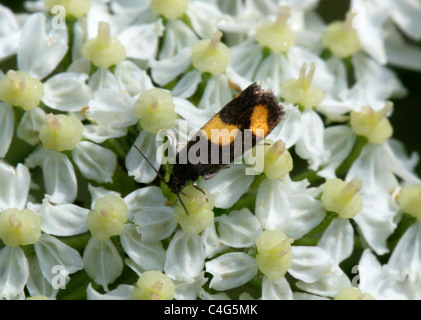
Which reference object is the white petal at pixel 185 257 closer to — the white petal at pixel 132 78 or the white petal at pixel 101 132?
the white petal at pixel 101 132

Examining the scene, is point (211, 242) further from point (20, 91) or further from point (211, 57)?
point (20, 91)

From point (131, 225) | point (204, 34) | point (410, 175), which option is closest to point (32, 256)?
point (131, 225)

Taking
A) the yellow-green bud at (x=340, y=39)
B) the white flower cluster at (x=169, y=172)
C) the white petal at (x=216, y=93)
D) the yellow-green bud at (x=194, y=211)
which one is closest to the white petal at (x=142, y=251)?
the white flower cluster at (x=169, y=172)

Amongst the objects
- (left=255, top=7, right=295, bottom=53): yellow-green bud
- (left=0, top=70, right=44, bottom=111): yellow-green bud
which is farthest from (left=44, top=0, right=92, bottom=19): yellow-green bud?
(left=255, top=7, right=295, bottom=53): yellow-green bud

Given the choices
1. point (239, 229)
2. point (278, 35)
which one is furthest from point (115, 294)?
point (278, 35)
